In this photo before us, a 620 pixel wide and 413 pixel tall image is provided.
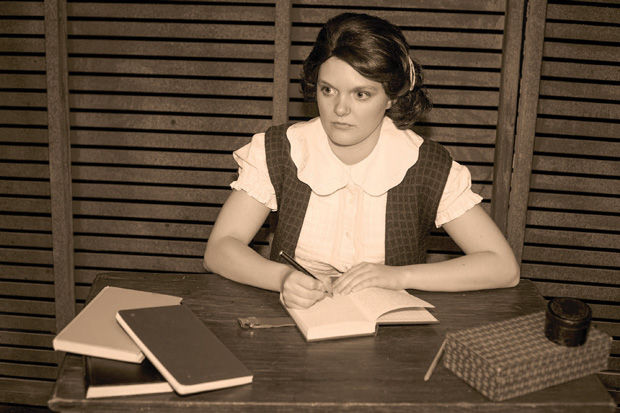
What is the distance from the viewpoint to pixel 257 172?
2467 millimetres

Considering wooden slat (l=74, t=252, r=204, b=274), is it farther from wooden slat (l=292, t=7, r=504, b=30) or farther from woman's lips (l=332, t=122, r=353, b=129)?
woman's lips (l=332, t=122, r=353, b=129)

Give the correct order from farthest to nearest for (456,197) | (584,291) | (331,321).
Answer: (584,291)
(456,197)
(331,321)

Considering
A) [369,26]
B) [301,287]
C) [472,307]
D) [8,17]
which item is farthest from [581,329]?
[8,17]

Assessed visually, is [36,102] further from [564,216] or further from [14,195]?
[564,216]

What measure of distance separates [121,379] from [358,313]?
628mm

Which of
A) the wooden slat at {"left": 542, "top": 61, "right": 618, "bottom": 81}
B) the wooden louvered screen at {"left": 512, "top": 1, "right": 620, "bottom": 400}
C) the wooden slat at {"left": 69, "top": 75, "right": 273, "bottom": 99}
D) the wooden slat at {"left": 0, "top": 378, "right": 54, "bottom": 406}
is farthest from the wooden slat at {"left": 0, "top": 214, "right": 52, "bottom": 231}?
the wooden slat at {"left": 542, "top": 61, "right": 618, "bottom": 81}

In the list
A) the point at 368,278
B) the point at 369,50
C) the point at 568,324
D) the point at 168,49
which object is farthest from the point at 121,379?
the point at 168,49

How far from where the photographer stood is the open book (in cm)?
177

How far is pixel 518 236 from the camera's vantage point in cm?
329

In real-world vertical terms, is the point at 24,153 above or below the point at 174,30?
below

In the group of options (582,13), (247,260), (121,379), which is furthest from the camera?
(582,13)

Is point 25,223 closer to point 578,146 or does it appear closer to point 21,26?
point 21,26

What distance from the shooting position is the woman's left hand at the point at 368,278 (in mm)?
1990

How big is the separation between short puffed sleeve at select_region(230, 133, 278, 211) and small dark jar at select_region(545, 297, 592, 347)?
110 centimetres
